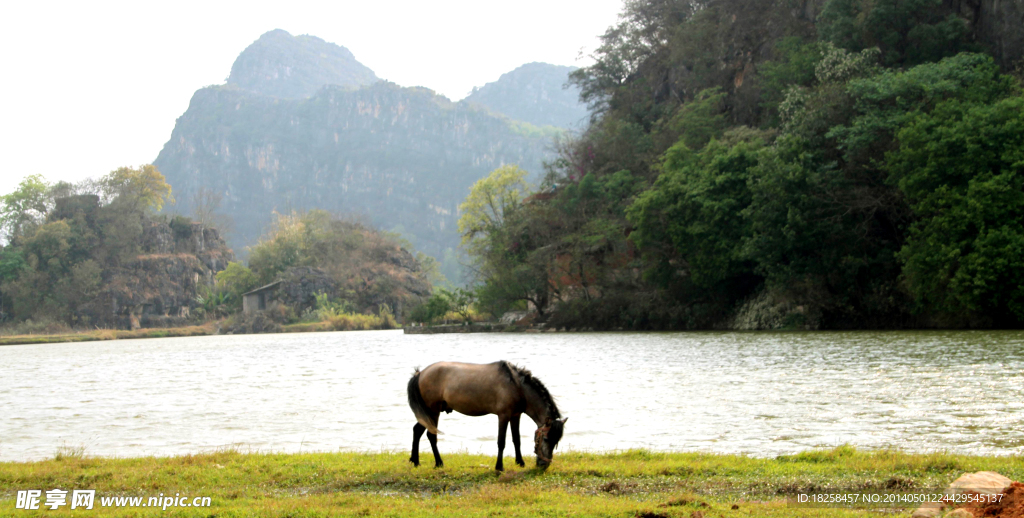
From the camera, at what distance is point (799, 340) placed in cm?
3048

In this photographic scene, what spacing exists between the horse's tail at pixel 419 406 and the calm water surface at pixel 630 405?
2.58 meters

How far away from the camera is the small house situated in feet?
302

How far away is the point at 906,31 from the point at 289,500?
1663 inches

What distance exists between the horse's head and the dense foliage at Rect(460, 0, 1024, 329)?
89.1 feet

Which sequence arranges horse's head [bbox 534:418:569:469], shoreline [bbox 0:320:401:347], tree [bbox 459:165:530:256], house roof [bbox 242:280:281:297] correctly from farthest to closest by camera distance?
house roof [bbox 242:280:281:297], shoreline [bbox 0:320:401:347], tree [bbox 459:165:530:256], horse's head [bbox 534:418:569:469]

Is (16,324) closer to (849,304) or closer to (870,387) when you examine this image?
(849,304)

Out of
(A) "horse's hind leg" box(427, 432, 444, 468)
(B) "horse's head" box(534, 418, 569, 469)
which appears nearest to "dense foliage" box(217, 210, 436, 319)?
(A) "horse's hind leg" box(427, 432, 444, 468)

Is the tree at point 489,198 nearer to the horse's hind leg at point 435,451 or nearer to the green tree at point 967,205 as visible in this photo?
the green tree at point 967,205

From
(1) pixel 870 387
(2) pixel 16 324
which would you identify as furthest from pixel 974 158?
(2) pixel 16 324

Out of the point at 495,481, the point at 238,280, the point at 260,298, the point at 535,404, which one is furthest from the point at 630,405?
the point at 238,280

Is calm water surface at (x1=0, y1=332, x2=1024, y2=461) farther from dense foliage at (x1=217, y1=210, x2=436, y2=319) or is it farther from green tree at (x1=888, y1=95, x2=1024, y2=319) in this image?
dense foliage at (x1=217, y1=210, x2=436, y2=319)

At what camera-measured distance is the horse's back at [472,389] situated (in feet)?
26.1

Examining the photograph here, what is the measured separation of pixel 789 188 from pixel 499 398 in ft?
106

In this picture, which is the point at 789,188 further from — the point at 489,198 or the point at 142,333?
the point at 142,333
